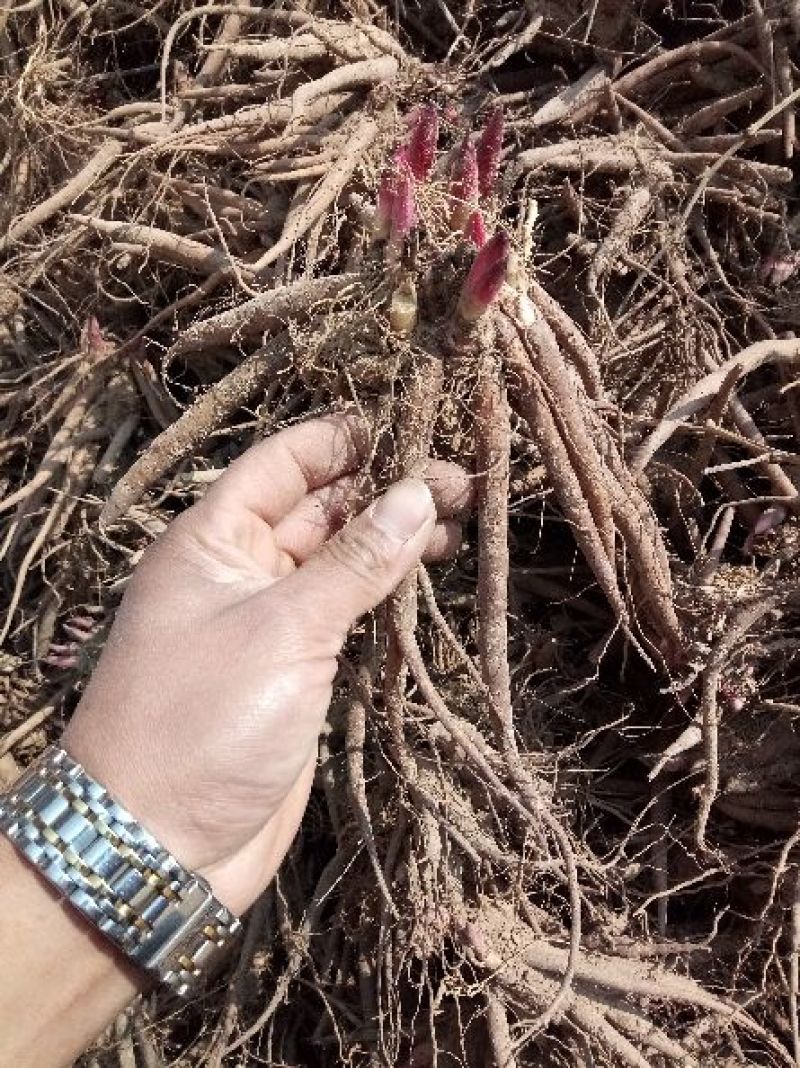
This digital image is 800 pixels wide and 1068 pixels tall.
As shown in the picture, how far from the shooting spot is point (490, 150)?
1.02 m

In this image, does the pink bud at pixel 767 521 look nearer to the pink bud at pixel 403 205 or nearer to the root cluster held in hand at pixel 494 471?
the root cluster held in hand at pixel 494 471

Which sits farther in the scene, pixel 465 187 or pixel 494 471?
pixel 494 471

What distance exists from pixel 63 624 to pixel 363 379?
831 millimetres

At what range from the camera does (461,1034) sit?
129 centimetres

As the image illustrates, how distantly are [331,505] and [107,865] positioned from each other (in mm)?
500

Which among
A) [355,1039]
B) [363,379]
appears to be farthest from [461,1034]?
[363,379]

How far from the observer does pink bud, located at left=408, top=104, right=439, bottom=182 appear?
101cm

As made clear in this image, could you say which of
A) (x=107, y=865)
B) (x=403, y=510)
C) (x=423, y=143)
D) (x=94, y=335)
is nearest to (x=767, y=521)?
(x=403, y=510)

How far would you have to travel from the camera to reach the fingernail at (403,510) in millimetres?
1024

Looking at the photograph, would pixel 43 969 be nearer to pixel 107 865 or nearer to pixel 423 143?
pixel 107 865

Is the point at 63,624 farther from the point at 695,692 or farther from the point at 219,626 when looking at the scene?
the point at 695,692

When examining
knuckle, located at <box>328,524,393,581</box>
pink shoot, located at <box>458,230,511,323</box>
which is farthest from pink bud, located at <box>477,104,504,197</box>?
knuckle, located at <box>328,524,393,581</box>

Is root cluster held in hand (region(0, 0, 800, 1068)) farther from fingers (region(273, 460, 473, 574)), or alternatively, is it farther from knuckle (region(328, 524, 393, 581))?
knuckle (region(328, 524, 393, 581))

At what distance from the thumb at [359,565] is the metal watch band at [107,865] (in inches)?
11.1
